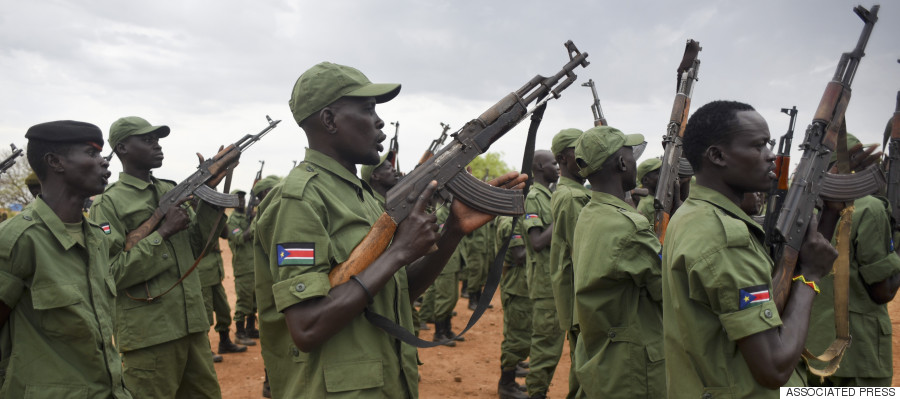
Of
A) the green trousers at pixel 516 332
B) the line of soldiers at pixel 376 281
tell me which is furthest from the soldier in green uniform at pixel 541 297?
the line of soldiers at pixel 376 281

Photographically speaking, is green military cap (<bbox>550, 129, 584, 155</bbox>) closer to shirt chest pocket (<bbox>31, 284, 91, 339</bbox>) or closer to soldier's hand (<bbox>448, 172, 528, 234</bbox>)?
soldier's hand (<bbox>448, 172, 528, 234</bbox>)

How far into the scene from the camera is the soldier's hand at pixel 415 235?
2.50 m

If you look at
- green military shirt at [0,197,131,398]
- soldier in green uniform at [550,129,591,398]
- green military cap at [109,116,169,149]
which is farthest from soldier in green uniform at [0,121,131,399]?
soldier in green uniform at [550,129,591,398]

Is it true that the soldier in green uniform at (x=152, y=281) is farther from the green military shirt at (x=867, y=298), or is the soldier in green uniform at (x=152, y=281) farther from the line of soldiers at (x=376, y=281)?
the green military shirt at (x=867, y=298)

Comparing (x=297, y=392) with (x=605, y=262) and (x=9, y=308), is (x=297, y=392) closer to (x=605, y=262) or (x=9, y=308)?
(x=9, y=308)

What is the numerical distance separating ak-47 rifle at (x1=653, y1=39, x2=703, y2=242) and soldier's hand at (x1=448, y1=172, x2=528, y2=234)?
1.74 m

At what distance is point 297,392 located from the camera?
8.29ft

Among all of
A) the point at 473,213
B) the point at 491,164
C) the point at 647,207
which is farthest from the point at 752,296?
the point at 491,164

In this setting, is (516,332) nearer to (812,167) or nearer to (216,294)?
(812,167)

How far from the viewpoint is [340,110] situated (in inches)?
110

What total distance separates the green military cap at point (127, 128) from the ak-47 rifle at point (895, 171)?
20.6 feet

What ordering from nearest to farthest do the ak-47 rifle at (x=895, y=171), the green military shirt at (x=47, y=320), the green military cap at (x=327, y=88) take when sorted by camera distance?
1. the green military cap at (x=327, y=88)
2. the green military shirt at (x=47, y=320)
3. the ak-47 rifle at (x=895, y=171)

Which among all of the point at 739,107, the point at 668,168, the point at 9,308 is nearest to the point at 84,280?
the point at 9,308

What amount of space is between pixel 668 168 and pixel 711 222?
2046 millimetres
